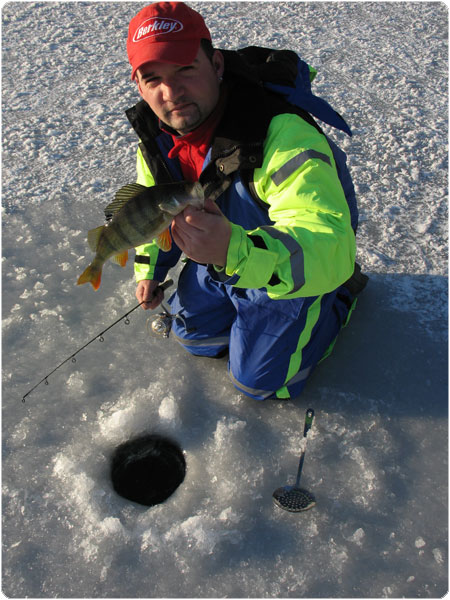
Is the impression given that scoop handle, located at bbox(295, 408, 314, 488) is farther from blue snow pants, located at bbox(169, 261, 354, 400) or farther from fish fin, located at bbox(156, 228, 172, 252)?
fish fin, located at bbox(156, 228, 172, 252)

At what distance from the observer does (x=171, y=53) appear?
6.34 feet

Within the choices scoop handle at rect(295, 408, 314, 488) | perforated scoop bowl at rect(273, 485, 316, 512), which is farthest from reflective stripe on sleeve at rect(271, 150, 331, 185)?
perforated scoop bowl at rect(273, 485, 316, 512)

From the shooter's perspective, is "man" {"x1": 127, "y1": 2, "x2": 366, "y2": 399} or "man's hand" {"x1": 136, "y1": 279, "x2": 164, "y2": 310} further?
"man's hand" {"x1": 136, "y1": 279, "x2": 164, "y2": 310}

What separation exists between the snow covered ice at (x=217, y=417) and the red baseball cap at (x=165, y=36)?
145 cm

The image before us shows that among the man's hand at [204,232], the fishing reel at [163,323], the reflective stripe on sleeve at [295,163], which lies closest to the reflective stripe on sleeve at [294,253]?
the man's hand at [204,232]

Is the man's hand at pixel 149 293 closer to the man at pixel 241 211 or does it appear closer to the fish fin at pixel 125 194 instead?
the man at pixel 241 211

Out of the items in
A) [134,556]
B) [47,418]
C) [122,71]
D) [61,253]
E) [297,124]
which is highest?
[297,124]

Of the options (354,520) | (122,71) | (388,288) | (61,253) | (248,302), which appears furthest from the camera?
→ (122,71)

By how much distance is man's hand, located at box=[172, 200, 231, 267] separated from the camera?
1.48m

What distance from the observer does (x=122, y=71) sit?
4.91m

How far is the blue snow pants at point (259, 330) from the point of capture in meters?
2.33

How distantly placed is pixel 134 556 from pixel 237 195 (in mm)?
1553

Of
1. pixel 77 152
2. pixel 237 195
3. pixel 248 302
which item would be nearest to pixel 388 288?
pixel 248 302

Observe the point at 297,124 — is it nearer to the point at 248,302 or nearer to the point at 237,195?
the point at 237,195
